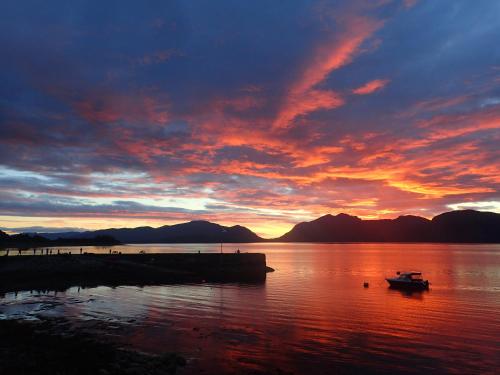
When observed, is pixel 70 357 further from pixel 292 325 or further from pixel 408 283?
pixel 408 283

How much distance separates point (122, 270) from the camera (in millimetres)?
72062

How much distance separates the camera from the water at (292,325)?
25.1m

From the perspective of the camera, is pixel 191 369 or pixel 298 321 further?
pixel 298 321

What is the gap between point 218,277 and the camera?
249 feet

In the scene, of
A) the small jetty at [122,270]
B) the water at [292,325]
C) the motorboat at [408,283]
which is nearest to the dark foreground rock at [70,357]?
the water at [292,325]

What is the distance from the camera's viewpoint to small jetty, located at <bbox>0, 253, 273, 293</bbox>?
203 feet

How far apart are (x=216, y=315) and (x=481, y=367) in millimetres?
24369

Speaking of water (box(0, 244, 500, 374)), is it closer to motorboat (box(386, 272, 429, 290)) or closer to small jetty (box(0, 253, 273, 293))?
motorboat (box(386, 272, 429, 290))

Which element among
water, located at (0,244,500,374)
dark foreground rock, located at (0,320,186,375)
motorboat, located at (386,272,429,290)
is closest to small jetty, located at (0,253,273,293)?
water, located at (0,244,500,374)

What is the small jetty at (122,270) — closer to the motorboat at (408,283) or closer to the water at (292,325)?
the water at (292,325)

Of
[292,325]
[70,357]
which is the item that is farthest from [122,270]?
[70,357]

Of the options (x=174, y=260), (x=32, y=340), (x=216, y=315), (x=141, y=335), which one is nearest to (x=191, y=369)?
(x=141, y=335)

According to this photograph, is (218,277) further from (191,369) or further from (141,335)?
(191,369)

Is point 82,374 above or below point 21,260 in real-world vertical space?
below
